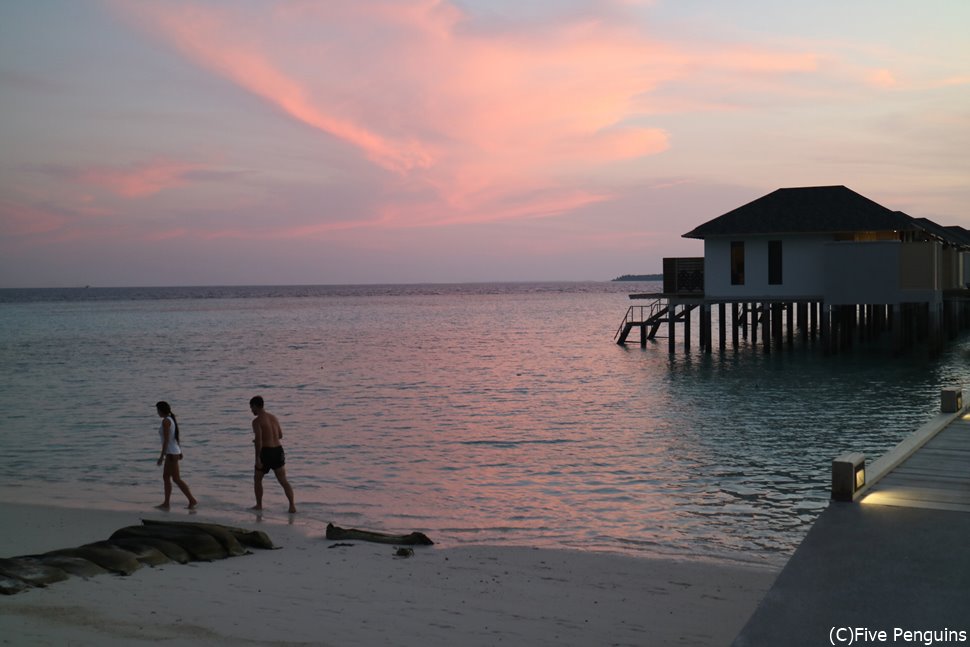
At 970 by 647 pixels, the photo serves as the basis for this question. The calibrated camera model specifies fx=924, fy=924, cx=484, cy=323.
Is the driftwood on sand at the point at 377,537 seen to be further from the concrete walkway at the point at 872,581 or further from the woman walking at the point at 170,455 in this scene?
the concrete walkway at the point at 872,581

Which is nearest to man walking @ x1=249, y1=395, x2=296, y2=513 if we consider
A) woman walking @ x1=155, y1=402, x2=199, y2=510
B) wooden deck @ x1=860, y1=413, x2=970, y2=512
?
woman walking @ x1=155, y1=402, x2=199, y2=510

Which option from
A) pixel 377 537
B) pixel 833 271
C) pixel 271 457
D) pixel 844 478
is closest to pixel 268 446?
pixel 271 457

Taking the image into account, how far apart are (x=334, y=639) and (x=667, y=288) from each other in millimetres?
38785

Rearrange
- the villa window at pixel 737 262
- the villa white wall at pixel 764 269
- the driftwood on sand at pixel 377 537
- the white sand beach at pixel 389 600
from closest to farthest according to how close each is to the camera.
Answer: the white sand beach at pixel 389 600
the driftwood on sand at pixel 377 537
the villa white wall at pixel 764 269
the villa window at pixel 737 262

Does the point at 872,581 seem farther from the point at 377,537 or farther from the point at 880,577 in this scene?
the point at 377,537

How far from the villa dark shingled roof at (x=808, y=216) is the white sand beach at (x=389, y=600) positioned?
101 ft

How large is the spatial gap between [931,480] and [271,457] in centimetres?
887

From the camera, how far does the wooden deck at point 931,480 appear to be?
9086 millimetres

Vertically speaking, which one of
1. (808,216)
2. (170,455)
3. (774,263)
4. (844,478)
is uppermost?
(808,216)

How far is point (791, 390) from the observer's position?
3072 centimetres

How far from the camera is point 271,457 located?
13781mm

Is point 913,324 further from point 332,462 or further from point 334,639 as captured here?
point 334,639

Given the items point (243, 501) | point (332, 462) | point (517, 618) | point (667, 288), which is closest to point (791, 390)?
point (667, 288)

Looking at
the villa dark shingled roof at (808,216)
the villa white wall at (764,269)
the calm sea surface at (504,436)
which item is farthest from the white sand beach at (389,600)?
the villa white wall at (764,269)
